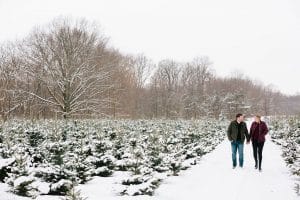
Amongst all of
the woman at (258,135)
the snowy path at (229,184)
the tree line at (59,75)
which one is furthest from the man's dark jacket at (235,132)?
the tree line at (59,75)

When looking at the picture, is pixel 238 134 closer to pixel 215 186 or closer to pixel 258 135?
pixel 258 135

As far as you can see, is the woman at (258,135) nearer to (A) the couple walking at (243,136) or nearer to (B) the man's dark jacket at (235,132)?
(A) the couple walking at (243,136)

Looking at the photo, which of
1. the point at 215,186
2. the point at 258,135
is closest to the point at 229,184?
the point at 215,186

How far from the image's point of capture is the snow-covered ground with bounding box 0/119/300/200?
25.9 feet

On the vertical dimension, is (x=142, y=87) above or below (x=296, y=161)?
above

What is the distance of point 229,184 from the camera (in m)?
9.45

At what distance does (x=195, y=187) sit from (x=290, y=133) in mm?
16237

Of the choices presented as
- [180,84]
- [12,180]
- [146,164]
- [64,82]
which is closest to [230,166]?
[146,164]

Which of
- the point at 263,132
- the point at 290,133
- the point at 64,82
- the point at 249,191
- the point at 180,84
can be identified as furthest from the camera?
the point at 180,84

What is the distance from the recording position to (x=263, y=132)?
1233 centimetres

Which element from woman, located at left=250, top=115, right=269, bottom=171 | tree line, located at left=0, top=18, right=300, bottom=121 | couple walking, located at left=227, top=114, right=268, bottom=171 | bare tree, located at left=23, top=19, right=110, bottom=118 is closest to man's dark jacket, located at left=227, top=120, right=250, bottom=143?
couple walking, located at left=227, top=114, right=268, bottom=171

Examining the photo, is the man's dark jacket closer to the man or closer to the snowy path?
the man

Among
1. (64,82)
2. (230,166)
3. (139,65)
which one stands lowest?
(230,166)

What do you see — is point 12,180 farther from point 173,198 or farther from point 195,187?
point 195,187
